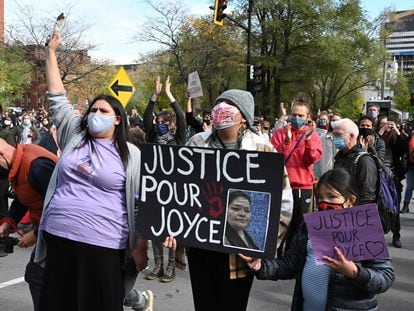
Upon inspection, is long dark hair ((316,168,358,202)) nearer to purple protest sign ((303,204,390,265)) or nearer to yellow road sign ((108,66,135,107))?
purple protest sign ((303,204,390,265))

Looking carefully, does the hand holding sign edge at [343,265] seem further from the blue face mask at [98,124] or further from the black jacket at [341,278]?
the blue face mask at [98,124]

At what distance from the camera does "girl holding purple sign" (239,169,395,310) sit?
8.42 feet

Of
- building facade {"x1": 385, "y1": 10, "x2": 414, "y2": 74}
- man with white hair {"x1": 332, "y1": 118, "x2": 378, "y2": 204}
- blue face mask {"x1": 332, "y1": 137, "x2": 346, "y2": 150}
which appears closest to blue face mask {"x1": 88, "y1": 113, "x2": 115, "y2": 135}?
man with white hair {"x1": 332, "y1": 118, "x2": 378, "y2": 204}

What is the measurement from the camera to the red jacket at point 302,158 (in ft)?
19.5

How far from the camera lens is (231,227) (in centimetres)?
281

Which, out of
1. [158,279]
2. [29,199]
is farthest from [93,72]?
[29,199]

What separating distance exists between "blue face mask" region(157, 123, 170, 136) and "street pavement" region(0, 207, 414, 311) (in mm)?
1608

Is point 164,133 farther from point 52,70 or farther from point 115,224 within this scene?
point 115,224

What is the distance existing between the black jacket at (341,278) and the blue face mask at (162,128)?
150 inches

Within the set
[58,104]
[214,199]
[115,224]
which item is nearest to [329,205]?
[214,199]

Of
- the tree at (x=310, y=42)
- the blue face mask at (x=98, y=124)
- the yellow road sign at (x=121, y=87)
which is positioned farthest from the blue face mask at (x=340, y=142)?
the tree at (x=310, y=42)

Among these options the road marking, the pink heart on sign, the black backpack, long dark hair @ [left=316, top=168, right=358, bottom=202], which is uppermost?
long dark hair @ [left=316, top=168, right=358, bottom=202]

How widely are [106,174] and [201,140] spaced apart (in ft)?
2.00

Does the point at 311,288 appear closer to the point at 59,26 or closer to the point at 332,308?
the point at 332,308
